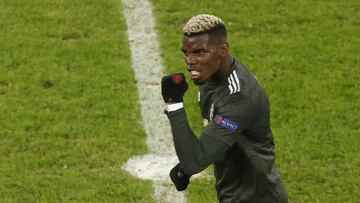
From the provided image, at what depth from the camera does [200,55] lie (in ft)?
17.0

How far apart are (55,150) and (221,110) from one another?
16.2 ft

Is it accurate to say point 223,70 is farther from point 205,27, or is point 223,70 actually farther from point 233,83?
point 205,27

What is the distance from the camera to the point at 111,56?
40.0 ft

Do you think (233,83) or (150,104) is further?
(150,104)

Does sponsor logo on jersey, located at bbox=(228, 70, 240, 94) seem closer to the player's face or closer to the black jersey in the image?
the black jersey

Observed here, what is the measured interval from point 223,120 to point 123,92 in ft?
20.4

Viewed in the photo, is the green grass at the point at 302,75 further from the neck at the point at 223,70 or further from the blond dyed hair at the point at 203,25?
the blond dyed hair at the point at 203,25

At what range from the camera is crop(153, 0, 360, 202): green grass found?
30.4 ft

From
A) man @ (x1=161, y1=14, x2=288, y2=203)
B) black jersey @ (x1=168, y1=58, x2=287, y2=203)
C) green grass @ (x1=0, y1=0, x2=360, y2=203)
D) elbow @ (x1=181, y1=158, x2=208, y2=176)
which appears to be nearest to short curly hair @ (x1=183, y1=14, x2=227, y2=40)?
man @ (x1=161, y1=14, x2=288, y2=203)

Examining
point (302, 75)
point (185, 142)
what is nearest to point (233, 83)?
point (185, 142)

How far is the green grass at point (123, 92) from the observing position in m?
9.13

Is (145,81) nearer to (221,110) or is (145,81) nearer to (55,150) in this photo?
(55,150)

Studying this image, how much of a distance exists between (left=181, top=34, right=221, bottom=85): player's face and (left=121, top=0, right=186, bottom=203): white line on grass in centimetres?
385

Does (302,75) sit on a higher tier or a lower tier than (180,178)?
lower
